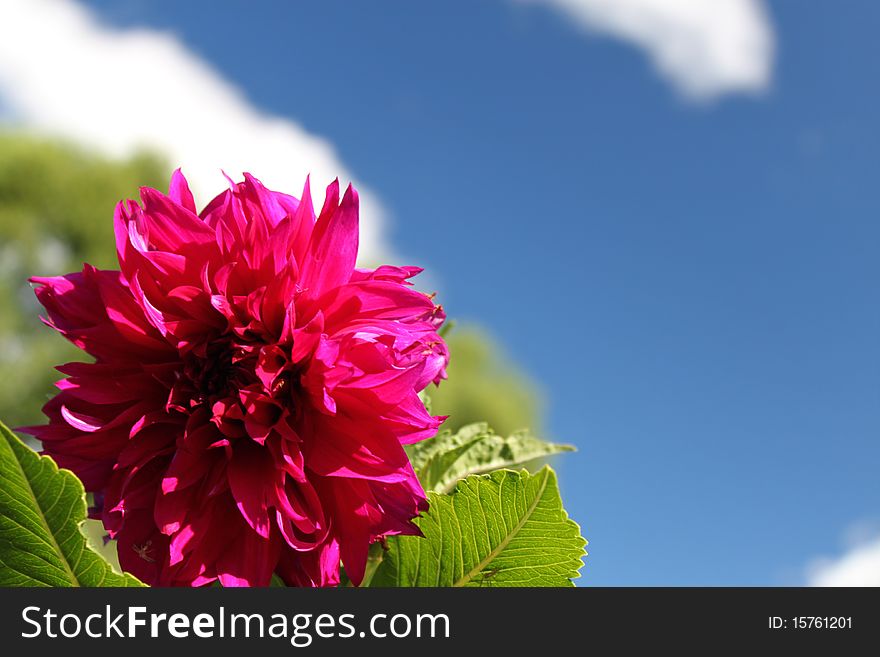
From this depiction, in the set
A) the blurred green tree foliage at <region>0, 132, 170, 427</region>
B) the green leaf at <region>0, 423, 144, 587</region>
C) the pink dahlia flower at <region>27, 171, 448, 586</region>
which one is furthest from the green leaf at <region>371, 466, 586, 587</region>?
the blurred green tree foliage at <region>0, 132, 170, 427</region>

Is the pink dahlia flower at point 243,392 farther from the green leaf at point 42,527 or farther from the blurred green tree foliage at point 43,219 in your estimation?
the blurred green tree foliage at point 43,219

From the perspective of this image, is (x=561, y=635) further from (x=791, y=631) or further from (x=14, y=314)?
(x=14, y=314)

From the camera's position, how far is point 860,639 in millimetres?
681

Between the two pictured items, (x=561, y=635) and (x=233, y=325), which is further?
(x=233, y=325)

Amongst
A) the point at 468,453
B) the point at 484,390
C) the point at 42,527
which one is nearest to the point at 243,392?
the point at 42,527

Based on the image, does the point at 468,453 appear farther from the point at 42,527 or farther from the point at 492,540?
the point at 42,527

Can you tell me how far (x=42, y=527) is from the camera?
0.58 meters

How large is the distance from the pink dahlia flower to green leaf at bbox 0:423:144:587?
0.07m

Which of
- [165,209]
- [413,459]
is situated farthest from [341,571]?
[165,209]

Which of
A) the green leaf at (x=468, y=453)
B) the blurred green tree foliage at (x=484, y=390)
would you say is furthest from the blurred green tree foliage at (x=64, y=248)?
the green leaf at (x=468, y=453)

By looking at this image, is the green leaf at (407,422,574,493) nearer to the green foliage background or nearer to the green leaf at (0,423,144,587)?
the green leaf at (0,423,144,587)

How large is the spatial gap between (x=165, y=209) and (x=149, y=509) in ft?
0.88

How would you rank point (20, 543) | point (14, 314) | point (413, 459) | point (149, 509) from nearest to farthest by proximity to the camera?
point (20, 543)
point (149, 509)
point (413, 459)
point (14, 314)

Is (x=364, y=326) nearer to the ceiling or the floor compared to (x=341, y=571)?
nearer to the ceiling
